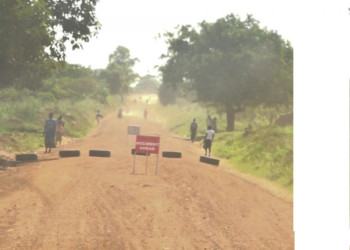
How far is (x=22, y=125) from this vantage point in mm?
29250

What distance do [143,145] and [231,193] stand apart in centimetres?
315

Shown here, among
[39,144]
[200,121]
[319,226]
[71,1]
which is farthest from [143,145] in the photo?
[200,121]

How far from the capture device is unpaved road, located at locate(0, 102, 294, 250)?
9773 millimetres

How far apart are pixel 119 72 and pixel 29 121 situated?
41491 mm

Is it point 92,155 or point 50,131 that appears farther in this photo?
point 50,131

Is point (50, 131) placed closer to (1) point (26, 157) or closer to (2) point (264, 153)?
(1) point (26, 157)

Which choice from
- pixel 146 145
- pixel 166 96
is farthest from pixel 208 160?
pixel 166 96

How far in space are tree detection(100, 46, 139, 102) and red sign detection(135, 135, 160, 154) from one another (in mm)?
52823

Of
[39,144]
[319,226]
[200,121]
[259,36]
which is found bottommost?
[319,226]

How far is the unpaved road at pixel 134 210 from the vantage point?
977 centimetres

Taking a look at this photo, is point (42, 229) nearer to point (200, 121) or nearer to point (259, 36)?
point (259, 36)

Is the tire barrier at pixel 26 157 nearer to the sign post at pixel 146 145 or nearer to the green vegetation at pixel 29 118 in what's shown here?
the green vegetation at pixel 29 118

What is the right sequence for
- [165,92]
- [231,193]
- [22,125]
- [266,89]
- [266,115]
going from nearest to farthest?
[231,193] < [22,125] < [266,89] < [266,115] < [165,92]

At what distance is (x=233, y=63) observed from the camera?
37656 mm
